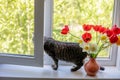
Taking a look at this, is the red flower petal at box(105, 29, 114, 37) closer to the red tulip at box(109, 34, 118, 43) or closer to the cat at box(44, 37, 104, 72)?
the red tulip at box(109, 34, 118, 43)

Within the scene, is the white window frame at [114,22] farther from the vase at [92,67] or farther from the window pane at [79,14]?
the vase at [92,67]

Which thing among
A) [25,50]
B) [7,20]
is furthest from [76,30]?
[7,20]

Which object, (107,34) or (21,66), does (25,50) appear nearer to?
(21,66)

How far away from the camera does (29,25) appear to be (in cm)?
142

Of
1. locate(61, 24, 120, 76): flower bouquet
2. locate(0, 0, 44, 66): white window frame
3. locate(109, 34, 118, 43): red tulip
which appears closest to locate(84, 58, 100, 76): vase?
locate(61, 24, 120, 76): flower bouquet

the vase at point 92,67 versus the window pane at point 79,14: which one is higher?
the window pane at point 79,14

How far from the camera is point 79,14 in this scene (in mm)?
1548

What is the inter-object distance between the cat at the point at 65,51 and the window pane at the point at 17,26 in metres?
0.12

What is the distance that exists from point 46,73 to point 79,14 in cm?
51

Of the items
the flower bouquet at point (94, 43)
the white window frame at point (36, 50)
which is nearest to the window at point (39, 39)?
the white window frame at point (36, 50)

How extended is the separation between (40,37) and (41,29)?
0.06 m

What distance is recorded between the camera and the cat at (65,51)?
1418 mm

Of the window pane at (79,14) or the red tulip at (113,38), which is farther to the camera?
the window pane at (79,14)

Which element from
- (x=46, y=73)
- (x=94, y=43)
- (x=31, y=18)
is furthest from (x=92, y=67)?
(x=31, y=18)
